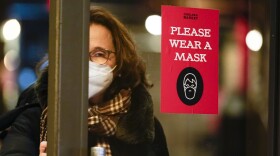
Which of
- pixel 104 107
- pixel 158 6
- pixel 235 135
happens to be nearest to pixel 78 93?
pixel 104 107

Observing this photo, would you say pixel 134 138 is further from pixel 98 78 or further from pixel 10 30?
pixel 10 30

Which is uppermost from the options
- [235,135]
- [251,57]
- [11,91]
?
[251,57]

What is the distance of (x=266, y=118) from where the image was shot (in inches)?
119

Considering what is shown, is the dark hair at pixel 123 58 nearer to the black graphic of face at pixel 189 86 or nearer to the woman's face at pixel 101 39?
the woman's face at pixel 101 39

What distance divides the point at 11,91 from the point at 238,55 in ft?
4.03

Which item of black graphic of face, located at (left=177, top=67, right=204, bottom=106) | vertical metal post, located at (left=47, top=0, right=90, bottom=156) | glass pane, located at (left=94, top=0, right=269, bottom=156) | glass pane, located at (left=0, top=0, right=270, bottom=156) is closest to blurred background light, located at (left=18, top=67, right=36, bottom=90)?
glass pane, located at (left=0, top=0, right=270, bottom=156)

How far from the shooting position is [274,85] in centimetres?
306

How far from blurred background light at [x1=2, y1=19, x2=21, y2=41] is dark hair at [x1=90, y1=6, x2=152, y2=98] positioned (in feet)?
1.88

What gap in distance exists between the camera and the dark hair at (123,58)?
2704 millimetres

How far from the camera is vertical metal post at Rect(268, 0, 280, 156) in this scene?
3.04 meters

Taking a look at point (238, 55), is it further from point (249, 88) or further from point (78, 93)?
point (78, 93)

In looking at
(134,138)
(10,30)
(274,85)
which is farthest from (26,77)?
(274,85)

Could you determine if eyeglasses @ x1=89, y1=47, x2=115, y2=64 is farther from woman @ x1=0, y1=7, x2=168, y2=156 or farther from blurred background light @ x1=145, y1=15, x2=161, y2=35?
blurred background light @ x1=145, y1=15, x2=161, y2=35

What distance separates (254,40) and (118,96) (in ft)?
2.73
